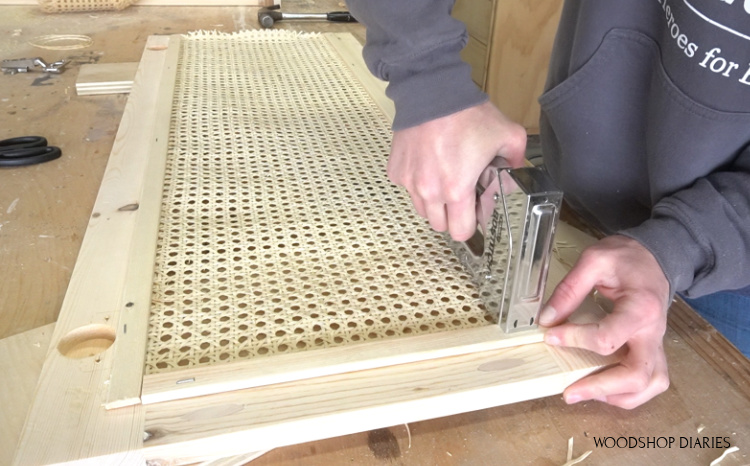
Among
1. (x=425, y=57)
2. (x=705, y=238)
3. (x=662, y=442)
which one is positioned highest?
(x=425, y=57)

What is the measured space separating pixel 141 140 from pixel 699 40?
Result: 0.71 meters

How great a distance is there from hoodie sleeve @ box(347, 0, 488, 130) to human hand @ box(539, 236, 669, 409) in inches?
7.6

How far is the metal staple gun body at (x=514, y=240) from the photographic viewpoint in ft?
1.50

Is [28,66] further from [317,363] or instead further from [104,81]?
[317,363]

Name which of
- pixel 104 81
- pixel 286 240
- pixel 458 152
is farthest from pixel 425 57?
pixel 104 81

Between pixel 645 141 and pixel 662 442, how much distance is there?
1.20 ft

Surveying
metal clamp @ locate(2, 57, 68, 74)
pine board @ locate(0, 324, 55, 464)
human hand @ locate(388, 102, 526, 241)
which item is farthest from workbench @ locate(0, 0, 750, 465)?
metal clamp @ locate(2, 57, 68, 74)

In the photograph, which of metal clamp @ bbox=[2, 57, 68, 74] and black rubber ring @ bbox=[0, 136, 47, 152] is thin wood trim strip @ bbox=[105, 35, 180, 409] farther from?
metal clamp @ bbox=[2, 57, 68, 74]

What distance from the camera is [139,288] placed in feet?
1.80

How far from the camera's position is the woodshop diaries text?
0.50 m

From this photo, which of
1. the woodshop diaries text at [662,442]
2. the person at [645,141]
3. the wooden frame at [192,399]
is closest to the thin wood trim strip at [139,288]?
the wooden frame at [192,399]

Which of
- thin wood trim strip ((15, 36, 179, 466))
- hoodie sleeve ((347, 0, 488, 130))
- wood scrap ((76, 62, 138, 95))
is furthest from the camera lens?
wood scrap ((76, 62, 138, 95))

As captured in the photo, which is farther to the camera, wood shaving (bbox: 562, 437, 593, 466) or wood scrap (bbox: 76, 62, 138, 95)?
wood scrap (bbox: 76, 62, 138, 95)

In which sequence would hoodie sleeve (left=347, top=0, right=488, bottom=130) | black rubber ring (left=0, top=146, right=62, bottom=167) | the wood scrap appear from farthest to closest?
1. the wood scrap
2. black rubber ring (left=0, top=146, right=62, bottom=167)
3. hoodie sleeve (left=347, top=0, right=488, bottom=130)
